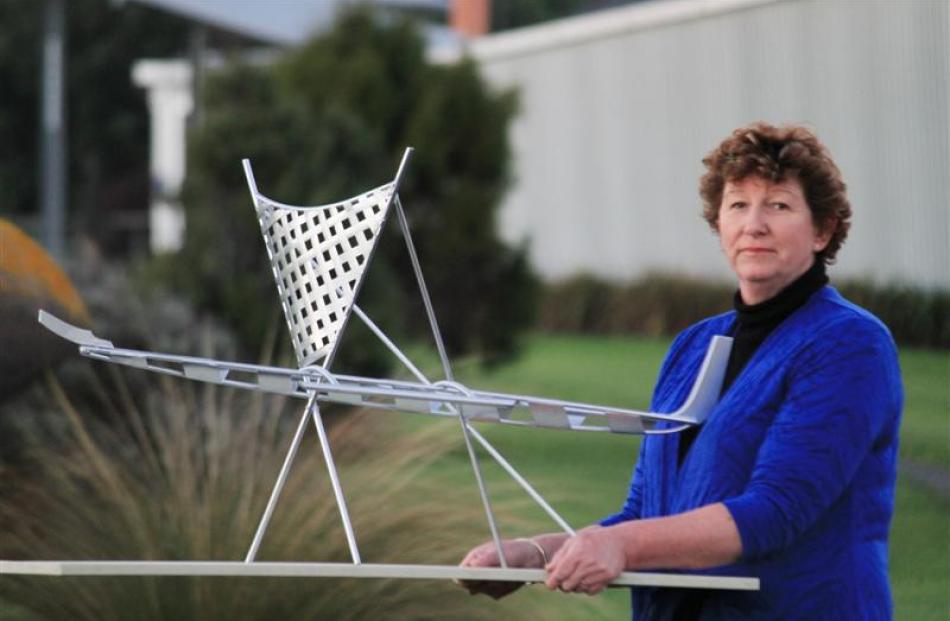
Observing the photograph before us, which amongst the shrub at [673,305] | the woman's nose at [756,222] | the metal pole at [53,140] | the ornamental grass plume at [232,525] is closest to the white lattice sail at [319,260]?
the woman's nose at [756,222]

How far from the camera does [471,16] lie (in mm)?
43562

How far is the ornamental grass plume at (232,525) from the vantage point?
5191mm

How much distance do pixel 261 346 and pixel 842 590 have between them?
9017mm

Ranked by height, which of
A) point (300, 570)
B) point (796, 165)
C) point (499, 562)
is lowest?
point (499, 562)

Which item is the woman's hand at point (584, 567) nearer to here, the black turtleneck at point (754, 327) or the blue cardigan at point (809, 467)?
the blue cardigan at point (809, 467)

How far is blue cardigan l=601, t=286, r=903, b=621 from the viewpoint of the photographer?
262 centimetres

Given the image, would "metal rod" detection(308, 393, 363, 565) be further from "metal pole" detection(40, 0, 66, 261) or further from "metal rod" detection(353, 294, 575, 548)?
"metal pole" detection(40, 0, 66, 261)

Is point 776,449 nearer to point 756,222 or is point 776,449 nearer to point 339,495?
point 756,222

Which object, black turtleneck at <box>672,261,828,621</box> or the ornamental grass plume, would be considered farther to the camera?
the ornamental grass plume

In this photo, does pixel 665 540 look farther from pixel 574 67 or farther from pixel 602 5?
pixel 602 5

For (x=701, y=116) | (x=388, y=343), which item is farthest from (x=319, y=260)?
(x=701, y=116)

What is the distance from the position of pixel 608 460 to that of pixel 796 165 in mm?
9257

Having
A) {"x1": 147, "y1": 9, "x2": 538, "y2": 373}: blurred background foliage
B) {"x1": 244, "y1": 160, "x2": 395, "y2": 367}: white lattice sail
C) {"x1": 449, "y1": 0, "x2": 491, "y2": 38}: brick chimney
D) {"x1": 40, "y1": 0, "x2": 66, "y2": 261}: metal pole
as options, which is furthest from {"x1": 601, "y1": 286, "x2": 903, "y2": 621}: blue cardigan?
{"x1": 449, "y1": 0, "x2": 491, "y2": 38}: brick chimney

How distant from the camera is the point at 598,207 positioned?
1171 inches
